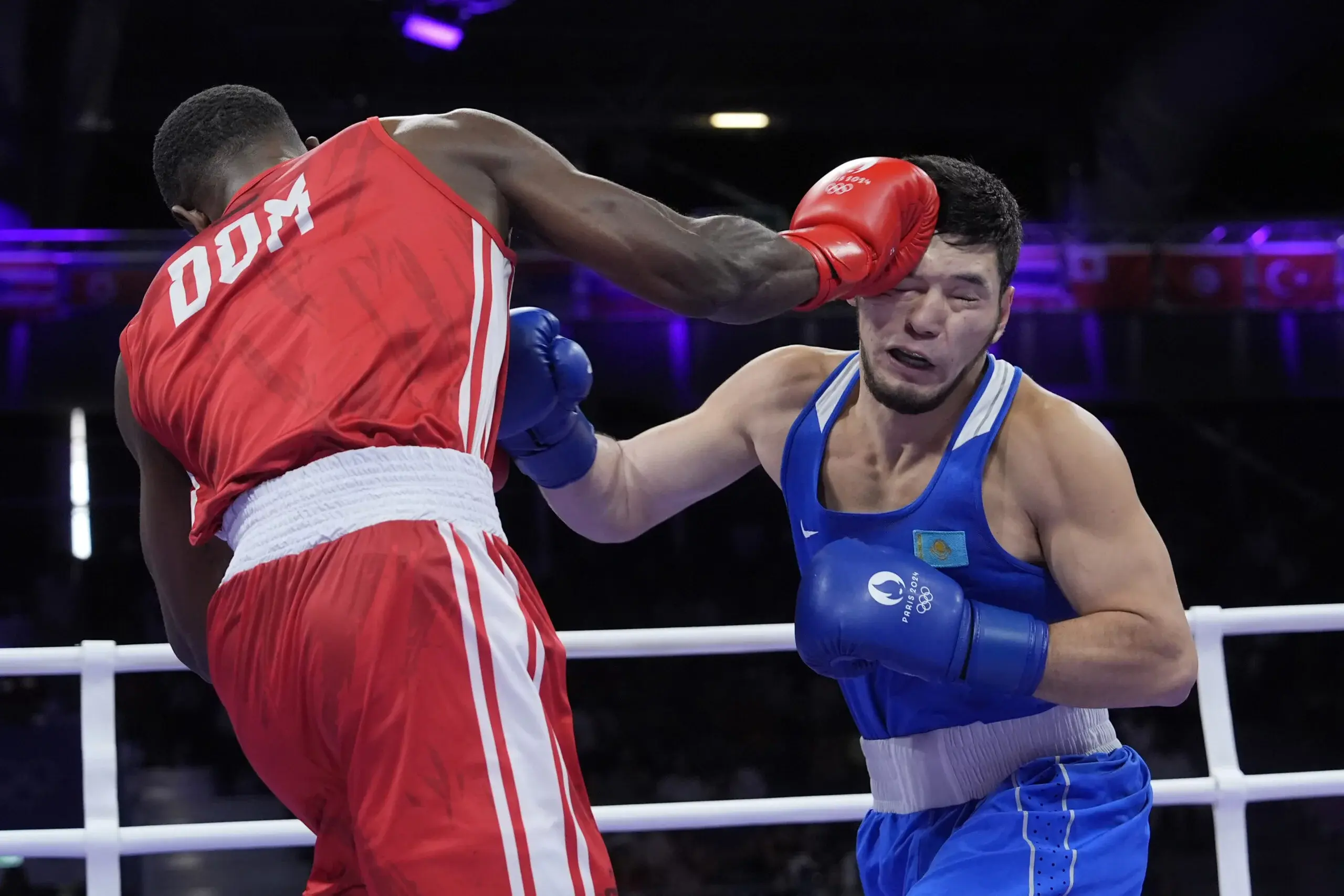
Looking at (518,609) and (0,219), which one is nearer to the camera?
(518,609)

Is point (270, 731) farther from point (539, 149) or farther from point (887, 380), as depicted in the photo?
point (887, 380)

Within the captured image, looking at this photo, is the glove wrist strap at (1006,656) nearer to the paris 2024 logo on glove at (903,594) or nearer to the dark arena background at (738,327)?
the paris 2024 logo on glove at (903,594)

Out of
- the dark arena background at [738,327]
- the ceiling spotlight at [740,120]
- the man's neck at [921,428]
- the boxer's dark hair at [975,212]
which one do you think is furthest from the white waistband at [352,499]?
the ceiling spotlight at [740,120]

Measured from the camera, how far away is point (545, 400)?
7.04 feet

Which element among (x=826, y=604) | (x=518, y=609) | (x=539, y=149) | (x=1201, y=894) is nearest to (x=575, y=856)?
(x=518, y=609)

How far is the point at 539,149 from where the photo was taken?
5.52 feet

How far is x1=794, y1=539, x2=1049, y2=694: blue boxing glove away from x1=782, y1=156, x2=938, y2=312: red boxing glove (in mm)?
398

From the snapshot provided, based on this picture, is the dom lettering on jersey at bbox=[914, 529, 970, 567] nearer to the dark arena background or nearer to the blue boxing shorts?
the blue boxing shorts

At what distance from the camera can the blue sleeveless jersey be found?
6.84ft

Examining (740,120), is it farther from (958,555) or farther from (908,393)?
(958,555)

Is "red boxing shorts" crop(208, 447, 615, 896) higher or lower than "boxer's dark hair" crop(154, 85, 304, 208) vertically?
lower

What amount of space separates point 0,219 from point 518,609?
855cm

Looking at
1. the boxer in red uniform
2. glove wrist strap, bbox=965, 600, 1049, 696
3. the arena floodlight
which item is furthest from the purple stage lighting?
glove wrist strap, bbox=965, 600, 1049, 696

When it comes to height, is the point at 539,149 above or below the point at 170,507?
above
